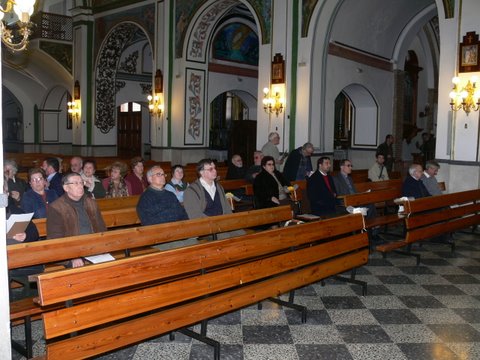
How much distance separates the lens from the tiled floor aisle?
12.5ft

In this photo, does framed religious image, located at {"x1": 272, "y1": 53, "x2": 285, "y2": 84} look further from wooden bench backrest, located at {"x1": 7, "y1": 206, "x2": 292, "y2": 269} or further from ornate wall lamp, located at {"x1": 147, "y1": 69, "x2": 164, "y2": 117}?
wooden bench backrest, located at {"x1": 7, "y1": 206, "x2": 292, "y2": 269}

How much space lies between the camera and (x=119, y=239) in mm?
4082

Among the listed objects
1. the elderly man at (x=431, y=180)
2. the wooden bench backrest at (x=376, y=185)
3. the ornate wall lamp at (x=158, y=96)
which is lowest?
the wooden bench backrest at (x=376, y=185)

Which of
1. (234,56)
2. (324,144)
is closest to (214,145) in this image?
(234,56)

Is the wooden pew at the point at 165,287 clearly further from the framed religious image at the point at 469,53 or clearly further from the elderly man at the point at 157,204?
the framed religious image at the point at 469,53

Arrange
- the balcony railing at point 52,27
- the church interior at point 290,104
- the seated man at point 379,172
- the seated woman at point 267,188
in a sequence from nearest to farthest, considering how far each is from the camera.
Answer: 1. the church interior at point 290,104
2. the seated woman at point 267,188
3. the seated man at point 379,172
4. the balcony railing at point 52,27

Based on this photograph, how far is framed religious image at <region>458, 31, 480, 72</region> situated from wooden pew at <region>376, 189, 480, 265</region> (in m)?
2.58

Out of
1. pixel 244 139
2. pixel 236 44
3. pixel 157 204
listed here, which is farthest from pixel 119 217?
pixel 236 44

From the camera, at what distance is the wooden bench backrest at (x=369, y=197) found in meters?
6.77

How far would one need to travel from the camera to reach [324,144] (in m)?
12.4

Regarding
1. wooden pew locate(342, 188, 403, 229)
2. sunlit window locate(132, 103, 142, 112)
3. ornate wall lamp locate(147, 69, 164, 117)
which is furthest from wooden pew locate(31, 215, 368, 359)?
sunlit window locate(132, 103, 142, 112)

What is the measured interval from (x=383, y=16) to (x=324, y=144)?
3.84 meters

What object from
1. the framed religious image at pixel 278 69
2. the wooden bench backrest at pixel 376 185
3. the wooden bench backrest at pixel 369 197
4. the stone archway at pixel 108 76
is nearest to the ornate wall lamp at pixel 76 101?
the stone archway at pixel 108 76

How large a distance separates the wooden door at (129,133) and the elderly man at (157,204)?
17.5 meters
